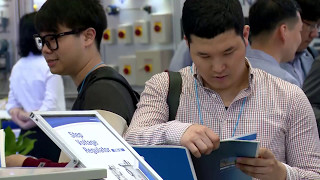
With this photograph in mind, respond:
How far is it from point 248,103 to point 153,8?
4289 mm

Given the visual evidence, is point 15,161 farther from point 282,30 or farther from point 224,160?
point 282,30

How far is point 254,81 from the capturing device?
7.21 feet

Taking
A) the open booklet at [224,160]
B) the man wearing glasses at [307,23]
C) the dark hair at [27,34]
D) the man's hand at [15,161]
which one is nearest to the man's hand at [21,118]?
the dark hair at [27,34]

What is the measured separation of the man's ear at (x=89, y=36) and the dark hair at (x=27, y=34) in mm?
2195

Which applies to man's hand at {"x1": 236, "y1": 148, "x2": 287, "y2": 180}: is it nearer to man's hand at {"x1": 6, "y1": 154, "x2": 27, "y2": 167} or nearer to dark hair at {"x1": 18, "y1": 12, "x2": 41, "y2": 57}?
man's hand at {"x1": 6, "y1": 154, "x2": 27, "y2": 167}

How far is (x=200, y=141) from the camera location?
175 centimetres

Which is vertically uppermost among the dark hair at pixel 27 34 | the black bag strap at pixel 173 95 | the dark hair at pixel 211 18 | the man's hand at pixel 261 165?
the dark hair at pixel 211 18

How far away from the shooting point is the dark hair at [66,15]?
2693 millimetres

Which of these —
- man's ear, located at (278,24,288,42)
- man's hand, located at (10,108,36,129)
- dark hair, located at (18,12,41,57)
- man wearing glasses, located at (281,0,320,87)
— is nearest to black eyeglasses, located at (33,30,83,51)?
man's ear, located at (278,24,288,42)

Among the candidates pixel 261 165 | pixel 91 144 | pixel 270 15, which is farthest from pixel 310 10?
pixel 91 144

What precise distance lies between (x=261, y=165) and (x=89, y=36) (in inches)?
46.3

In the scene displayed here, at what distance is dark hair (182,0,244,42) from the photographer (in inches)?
83.0

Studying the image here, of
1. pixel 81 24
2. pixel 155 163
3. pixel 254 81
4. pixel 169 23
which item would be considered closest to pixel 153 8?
pixel 169 23

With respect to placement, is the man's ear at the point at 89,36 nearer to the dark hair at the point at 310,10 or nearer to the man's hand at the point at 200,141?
the man's hand at the point at 200,141
